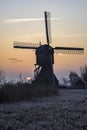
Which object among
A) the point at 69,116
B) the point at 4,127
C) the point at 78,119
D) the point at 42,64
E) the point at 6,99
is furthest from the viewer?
the point at 42,64

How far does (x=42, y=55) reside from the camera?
54.2m

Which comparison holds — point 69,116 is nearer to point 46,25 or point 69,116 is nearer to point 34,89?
point 34,89

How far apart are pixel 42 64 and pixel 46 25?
339 inches

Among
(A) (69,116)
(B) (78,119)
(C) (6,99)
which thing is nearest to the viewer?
(B) (78,119)

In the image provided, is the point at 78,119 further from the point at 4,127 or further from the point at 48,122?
the point at 4,127

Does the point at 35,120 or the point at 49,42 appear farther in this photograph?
the point at 49,42

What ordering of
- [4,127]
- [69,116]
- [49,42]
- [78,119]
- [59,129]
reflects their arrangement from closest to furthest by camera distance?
[59,129] < [4,127] < [78,119] < [69,116] < [49,42]

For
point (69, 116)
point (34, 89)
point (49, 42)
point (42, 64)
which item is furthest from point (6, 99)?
point (49, 42)

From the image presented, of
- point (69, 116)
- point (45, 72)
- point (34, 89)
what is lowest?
point (45, 72)

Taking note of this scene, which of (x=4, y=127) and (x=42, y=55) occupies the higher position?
(x=4, y=127)

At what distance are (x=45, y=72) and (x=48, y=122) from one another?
1639 inches

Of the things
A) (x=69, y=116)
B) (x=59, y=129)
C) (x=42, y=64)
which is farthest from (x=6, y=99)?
(x=42, y=64)

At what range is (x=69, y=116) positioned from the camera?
46.6ft

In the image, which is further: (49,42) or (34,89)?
(49,42)
